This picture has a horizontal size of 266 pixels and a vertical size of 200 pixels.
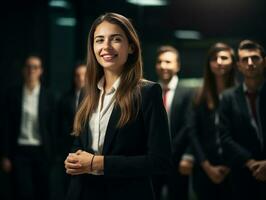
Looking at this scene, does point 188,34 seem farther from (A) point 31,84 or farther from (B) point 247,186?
(B) point 247,186

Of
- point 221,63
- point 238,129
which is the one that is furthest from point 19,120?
point 238,129

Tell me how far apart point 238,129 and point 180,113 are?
1025 mm

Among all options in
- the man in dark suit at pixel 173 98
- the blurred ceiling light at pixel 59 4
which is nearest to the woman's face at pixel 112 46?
the man in dark suit at pixel 173 98

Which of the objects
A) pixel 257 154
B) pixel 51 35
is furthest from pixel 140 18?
pixel 257 154

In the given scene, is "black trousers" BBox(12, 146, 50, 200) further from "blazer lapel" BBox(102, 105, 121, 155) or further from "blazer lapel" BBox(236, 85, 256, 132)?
"blazer lapel" BBox(102, 105, 121, 155)

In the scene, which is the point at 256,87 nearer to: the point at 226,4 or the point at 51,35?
the point at 226,4

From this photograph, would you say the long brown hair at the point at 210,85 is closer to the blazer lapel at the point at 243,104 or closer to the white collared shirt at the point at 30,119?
the blazer lapel at the point at 243,104

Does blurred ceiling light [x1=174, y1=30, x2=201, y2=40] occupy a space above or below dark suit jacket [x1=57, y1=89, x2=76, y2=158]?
above

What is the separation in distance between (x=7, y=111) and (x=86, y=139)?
2.72 meters

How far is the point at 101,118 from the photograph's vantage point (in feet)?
7.35

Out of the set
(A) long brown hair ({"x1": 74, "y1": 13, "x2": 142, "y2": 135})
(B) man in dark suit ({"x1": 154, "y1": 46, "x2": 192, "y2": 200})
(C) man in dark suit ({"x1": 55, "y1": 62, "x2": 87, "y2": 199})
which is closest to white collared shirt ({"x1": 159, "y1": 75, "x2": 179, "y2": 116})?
(B) man in dark suit ({"x1": 154, "y1": 46, "x2": 192, "y2": 200})

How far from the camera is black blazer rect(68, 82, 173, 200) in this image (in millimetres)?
2166

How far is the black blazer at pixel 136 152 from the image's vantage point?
2166mm

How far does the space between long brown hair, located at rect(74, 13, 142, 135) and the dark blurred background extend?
7.32 feet
